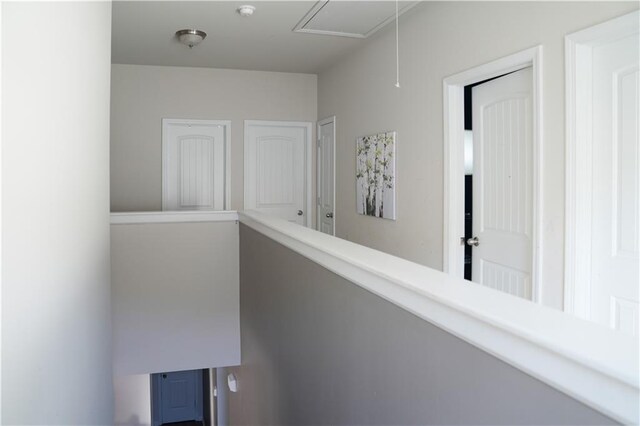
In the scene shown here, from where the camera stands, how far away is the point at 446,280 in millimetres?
1353

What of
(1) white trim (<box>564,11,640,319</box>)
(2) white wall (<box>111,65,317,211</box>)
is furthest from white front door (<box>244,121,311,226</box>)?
(1) white trim (<box>564,11,640,319</box>)

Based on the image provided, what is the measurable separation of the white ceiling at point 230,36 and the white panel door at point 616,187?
1818 mm

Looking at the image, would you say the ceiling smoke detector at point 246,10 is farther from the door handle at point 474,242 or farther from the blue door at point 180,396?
the blue door at point 180,396

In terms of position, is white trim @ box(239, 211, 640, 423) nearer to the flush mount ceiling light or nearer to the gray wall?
the gray wall

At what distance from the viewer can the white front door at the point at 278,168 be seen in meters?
5.73

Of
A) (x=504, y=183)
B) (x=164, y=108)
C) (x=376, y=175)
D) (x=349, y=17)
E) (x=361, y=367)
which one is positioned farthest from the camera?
(x=164, y=108)

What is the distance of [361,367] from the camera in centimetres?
178

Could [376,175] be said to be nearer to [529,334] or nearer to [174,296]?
[174,296]

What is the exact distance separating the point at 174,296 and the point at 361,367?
3049 mm


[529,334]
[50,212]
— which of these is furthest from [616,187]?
[50,212]

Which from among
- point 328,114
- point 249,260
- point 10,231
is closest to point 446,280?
point 10,231

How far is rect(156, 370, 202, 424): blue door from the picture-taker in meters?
9.92

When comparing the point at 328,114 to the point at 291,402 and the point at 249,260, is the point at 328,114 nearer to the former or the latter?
the point at 249,260

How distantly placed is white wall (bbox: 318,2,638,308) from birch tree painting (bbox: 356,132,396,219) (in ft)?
0.27
